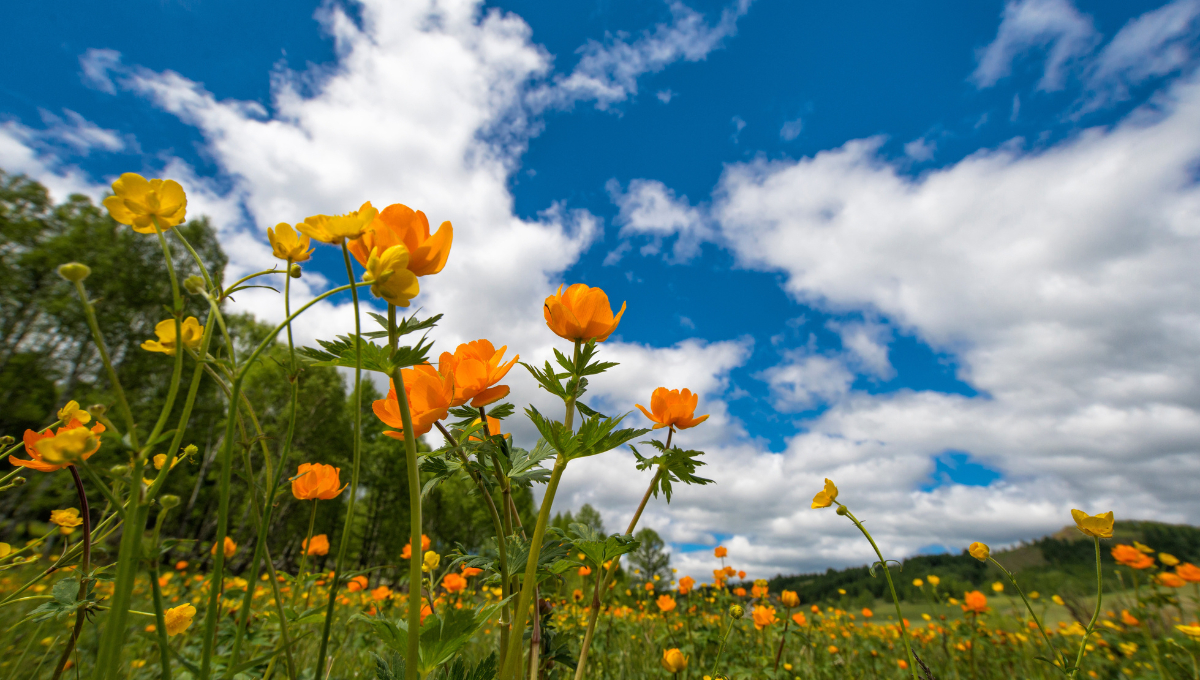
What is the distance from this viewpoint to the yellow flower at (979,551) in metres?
1.69

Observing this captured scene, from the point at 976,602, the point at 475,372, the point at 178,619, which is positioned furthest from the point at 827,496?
the point at 976,602

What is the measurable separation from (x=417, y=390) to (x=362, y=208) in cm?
43

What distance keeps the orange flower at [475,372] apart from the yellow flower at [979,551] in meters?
1.78

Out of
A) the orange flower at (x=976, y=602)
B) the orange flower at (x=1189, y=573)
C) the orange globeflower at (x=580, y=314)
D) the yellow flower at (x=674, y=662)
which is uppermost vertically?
the orange globeflower at (x=580, y=314)

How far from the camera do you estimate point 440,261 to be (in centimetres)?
105

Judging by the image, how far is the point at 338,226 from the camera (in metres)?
0.88

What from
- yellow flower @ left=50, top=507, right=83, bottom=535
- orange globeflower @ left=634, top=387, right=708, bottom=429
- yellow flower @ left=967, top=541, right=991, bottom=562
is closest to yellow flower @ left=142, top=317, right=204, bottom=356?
yellow flower @ left=50, top=507, right=83, bottom=535

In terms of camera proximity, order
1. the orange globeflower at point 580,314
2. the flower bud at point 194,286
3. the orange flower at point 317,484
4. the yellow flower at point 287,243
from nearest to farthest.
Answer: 1. the flower bud at point 194,286
2. the yellow flower at point 287,243
3. the orange globeflower at point 580,314
4. the orange flower at point 317,484

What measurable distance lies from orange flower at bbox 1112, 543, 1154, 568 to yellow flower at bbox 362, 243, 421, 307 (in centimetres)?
426

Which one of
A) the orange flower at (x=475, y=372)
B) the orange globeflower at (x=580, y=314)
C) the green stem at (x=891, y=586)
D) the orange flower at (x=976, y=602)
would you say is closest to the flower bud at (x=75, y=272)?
the orange flower at (x=475, y=372)

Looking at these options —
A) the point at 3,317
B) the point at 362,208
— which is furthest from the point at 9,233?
the point at 362,208

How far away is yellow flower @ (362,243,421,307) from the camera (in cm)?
84

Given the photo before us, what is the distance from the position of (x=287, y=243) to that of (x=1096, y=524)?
257 centimetres

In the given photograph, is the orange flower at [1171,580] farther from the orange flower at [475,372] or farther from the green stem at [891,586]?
the orange flower at [475,372]
